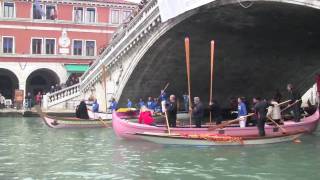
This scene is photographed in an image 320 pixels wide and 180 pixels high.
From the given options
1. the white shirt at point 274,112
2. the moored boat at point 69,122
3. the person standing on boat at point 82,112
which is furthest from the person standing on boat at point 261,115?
the person standing on boat at point 82,112

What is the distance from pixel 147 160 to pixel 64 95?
60.7ft

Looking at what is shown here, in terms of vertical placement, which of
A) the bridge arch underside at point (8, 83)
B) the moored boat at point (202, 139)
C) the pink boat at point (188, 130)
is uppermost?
the bridge arch underside at point (8, 83)

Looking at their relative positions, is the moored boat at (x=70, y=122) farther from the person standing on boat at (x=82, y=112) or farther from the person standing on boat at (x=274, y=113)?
the person standing on boat at (x=274, y=113)

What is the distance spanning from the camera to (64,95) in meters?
30.4

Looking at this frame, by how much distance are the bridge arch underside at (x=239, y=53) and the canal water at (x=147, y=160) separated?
471 centimetres

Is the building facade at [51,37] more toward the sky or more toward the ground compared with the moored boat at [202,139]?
more toward the sky

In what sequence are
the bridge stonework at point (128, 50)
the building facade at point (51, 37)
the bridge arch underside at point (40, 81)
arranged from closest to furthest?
the bridge stonework at point (128, 50)
the building facade at point (51, 37)
the bridge arch underside at point (40, 81)

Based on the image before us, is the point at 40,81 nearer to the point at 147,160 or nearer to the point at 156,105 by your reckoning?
the point at 156,105

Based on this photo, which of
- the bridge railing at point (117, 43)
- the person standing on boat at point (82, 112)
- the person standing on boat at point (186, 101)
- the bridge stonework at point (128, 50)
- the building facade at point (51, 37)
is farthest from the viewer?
the building facade at point (51, 37)

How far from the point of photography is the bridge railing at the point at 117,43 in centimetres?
2201

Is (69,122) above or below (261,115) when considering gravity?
below

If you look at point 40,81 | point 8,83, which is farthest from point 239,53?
point 8,83

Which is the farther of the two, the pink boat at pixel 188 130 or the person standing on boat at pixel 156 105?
the person standing on boat at pixel 156 105

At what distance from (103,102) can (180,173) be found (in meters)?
17.3
